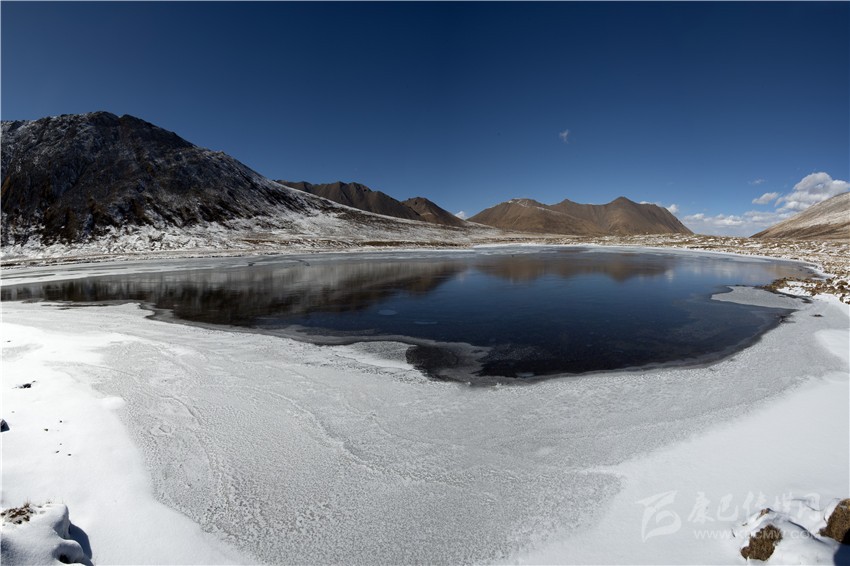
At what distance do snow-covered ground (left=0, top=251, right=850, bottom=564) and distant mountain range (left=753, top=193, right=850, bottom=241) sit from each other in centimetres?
11531

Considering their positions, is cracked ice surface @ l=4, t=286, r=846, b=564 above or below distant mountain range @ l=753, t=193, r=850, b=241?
below

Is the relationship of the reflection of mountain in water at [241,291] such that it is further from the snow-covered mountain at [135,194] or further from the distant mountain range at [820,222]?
the distant mountain range at [820,222]

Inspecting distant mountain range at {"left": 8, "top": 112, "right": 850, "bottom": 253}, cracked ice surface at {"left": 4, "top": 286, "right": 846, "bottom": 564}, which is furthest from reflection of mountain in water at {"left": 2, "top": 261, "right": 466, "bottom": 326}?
distant mountain range at {"left": 8, "top": 112, "right": 850, "bottom": 253}

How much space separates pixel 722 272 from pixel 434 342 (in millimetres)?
34083

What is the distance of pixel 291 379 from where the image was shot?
31.2ft

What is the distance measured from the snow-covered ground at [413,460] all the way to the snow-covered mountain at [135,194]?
73.1 m

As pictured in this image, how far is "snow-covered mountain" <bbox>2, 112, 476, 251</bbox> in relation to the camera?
74.7m

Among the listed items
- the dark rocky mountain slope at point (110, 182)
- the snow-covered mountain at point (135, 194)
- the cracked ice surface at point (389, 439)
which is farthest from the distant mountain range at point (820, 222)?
the dark rocky mountain slope at point (110, 182)

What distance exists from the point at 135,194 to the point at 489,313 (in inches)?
3845

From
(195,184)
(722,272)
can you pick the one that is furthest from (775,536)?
(195,184)

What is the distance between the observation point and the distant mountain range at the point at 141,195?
251 ft

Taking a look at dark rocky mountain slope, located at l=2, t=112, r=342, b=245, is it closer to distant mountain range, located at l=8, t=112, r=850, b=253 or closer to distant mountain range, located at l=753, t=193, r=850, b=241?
distant mountain range, located at l=8, t=112, r=850, b=253

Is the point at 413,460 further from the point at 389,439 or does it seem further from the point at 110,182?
the point at 110,182

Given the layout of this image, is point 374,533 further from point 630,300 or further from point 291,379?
point 630,300
